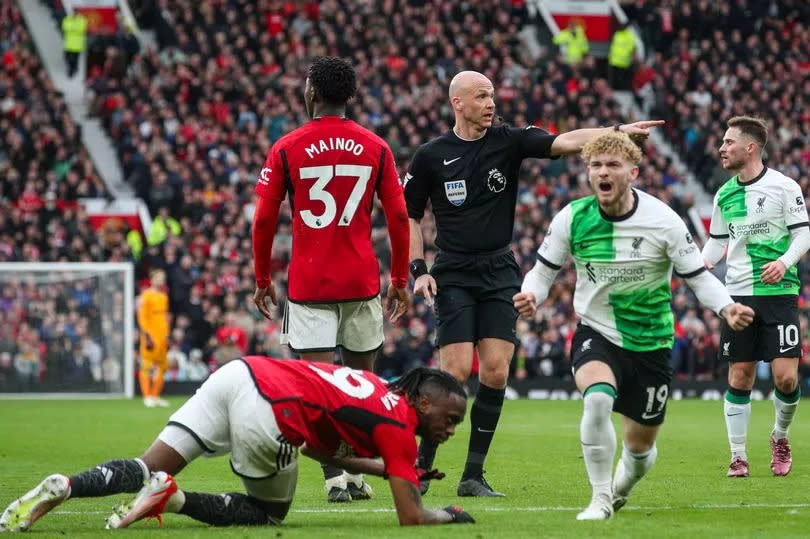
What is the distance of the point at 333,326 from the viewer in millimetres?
8523

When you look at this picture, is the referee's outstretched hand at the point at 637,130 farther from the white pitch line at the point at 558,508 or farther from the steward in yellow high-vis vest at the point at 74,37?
the steward in yellow high-vis vest at the point at 74,37

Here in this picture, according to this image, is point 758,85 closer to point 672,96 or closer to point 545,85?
point 672,96

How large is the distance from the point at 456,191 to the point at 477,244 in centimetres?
38

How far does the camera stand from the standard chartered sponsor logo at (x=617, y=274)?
7.37 meters

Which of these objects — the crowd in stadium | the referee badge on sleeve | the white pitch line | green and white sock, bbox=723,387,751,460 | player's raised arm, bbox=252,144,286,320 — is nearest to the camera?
the white pitch line

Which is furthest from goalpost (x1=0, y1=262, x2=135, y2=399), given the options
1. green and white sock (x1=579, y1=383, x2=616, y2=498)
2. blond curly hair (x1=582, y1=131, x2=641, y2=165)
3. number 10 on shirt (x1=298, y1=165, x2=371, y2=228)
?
green and white sock (x1=579, y1=383, x2=616, y2=498)

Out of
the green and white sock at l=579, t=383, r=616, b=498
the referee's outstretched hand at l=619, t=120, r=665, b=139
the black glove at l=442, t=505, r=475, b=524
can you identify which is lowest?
the black glove at l=442, t=505, r=475, b=524

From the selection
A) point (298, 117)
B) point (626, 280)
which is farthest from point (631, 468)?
point (298, 117)

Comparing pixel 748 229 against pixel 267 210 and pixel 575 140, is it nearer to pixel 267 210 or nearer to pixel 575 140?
pixel 575 140

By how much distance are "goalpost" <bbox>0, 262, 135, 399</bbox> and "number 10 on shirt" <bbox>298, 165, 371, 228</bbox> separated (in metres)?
16.1

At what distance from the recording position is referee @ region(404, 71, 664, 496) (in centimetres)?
902

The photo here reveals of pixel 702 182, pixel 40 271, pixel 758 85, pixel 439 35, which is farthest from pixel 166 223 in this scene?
pixel 758 85

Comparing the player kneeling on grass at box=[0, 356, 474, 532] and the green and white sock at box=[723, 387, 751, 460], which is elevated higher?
the player kneeling on grass at box=[0, 356, 474, 532]

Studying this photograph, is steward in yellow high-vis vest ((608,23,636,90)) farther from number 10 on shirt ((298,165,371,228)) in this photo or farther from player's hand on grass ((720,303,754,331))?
player's hand on grass ((720,303,754,331))
